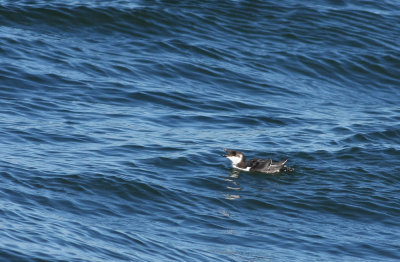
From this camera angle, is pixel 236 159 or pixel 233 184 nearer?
pixel 233 184

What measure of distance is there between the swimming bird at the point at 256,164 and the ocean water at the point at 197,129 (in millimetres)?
244

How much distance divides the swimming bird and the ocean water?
244 mm

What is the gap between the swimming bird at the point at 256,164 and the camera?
17734 millimetres

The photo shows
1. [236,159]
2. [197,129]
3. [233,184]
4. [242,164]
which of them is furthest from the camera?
[197,129]

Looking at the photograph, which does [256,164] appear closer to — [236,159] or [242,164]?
[242,164]

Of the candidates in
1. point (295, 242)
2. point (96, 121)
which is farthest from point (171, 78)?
point (295, 242)

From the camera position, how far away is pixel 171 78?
23656 mm

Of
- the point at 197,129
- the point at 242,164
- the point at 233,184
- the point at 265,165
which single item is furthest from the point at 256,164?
the point at 197,129

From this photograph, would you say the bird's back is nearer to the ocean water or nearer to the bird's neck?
the bird's neck

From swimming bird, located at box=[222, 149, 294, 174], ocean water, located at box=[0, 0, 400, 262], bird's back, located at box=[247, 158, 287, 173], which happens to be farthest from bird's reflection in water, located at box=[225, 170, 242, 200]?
bird's back, located at box=[247, 158, 287, 173]

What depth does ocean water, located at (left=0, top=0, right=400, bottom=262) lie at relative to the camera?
1358 cm

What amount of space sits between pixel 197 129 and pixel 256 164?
2.59 m

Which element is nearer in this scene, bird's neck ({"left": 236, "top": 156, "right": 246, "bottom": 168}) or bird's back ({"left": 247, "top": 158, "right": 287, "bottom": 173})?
bird's back ({"left": 247, "top": 158, "right": 287, "bottom": 173})

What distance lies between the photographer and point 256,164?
1797 centimetres
